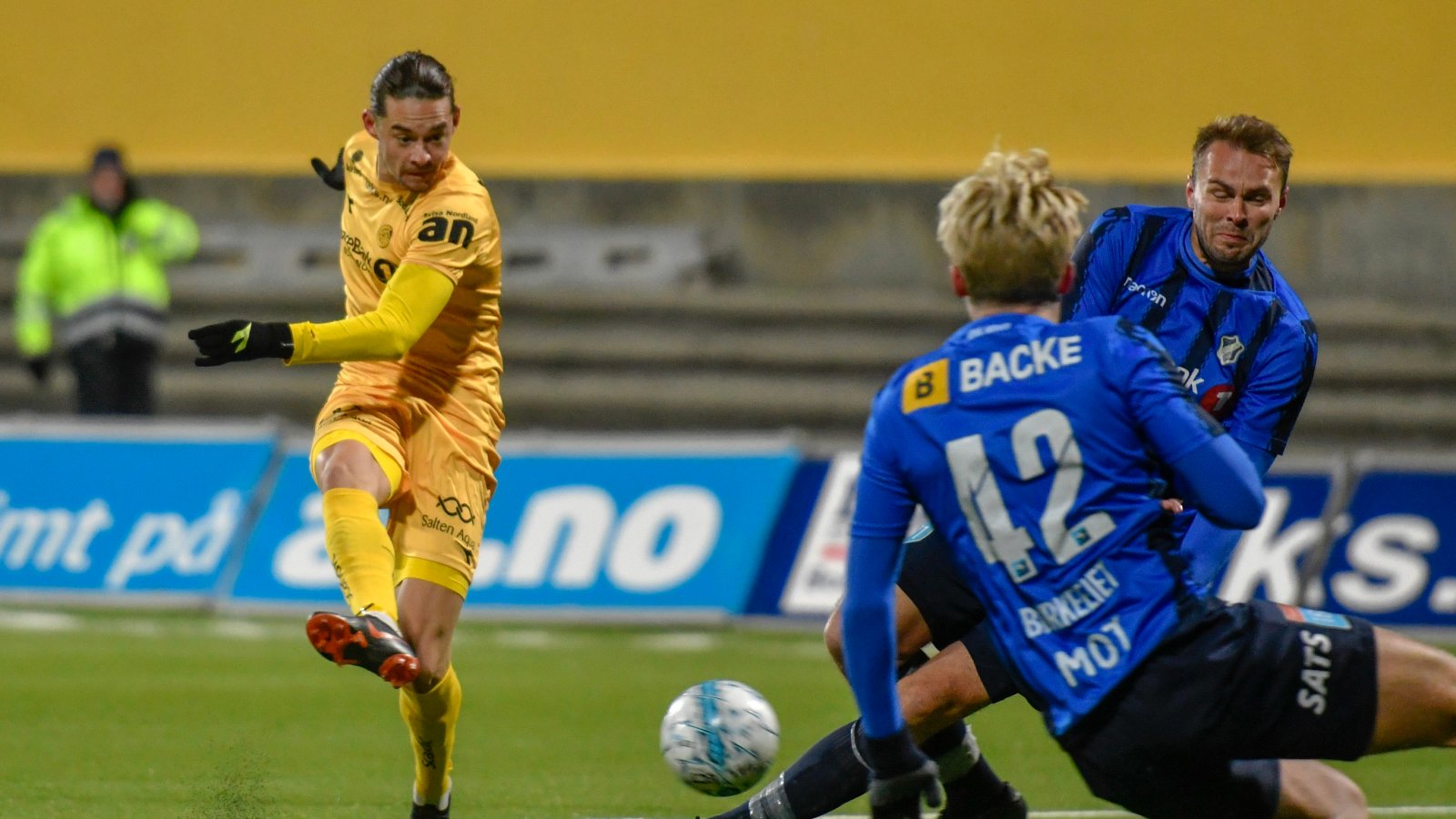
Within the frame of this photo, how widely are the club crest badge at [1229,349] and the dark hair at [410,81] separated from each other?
2.19 meters

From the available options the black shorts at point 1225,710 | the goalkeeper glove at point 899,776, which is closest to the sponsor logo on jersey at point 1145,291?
the black shorts at point 1225,710

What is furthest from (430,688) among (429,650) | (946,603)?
(946,603)

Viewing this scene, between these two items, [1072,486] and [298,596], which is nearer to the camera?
[1072,486]

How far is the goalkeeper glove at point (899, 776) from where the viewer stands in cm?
421

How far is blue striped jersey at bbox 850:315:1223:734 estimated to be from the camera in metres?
4.09

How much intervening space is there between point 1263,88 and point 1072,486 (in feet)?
34.7

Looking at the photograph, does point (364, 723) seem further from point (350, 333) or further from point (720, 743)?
point (720, 743)

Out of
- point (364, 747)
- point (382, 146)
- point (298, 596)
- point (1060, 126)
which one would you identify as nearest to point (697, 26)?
point (1060, 126)

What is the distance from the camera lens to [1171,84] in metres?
14.3

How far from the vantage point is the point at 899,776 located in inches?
166

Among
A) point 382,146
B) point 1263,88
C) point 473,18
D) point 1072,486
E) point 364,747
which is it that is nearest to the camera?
point 1072,486

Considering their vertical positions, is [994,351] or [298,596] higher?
[994,351]

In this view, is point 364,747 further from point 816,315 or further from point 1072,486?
point 816,315

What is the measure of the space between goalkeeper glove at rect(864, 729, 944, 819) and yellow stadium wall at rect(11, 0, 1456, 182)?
10594 mm
